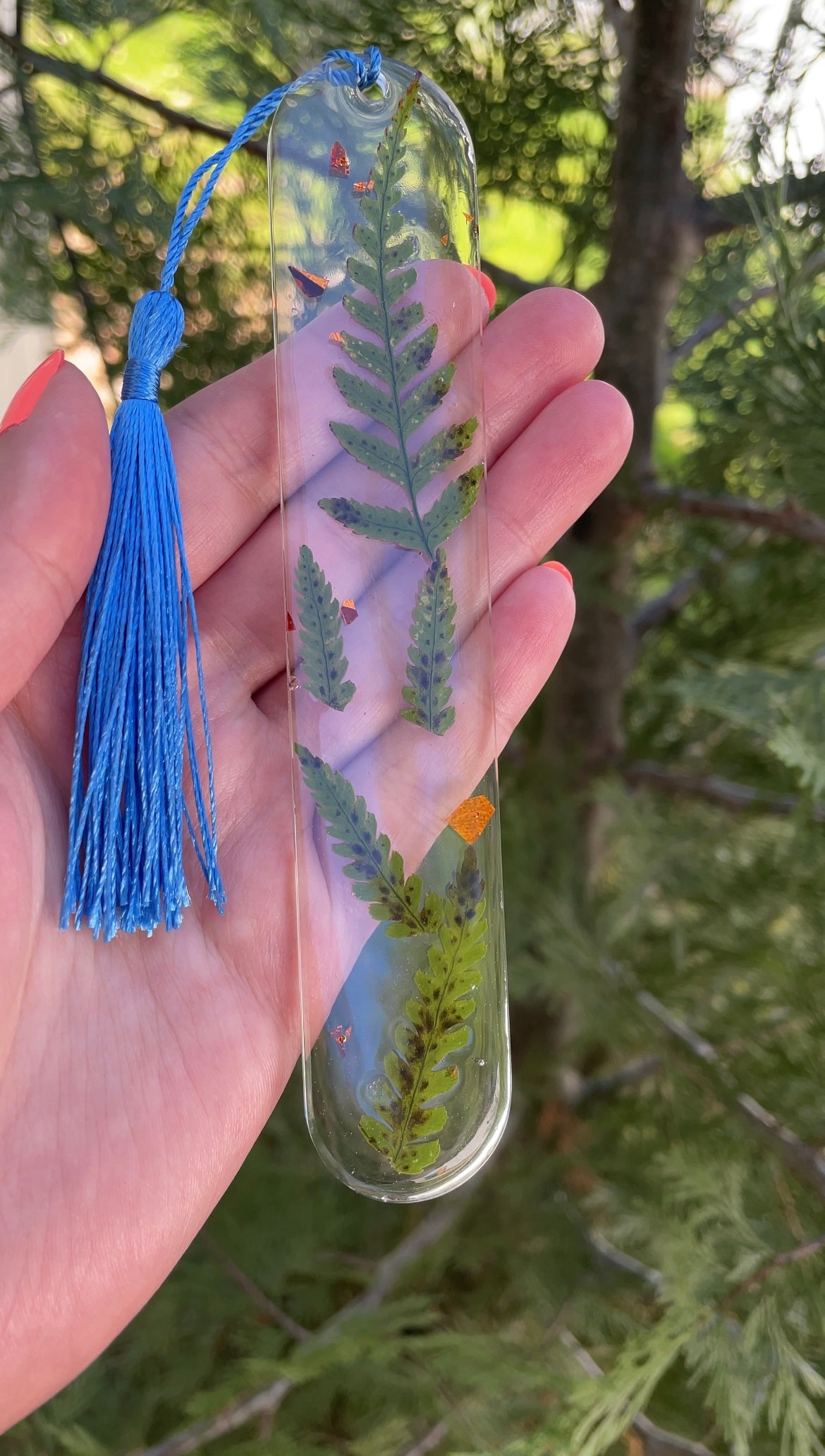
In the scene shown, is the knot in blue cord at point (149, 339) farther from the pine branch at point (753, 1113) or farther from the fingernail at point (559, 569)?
the pine branch at point (753, 1113)

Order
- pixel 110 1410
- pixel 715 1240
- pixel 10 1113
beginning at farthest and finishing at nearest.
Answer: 1. pixel 110 1410
2. pixel 715 1240
3. pixel 10 1113

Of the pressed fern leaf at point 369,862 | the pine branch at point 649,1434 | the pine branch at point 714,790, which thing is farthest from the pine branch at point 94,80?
the pine branch at point 649,1434

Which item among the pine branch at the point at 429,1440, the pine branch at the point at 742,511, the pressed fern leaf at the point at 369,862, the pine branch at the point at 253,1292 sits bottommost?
the pine branch at the point at 253,1292

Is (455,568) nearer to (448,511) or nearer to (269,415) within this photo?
(448,511)

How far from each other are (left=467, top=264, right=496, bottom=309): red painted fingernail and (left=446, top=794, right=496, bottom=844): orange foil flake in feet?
1.32

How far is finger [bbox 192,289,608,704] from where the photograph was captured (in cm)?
78

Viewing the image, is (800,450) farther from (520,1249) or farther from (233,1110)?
(520,1249)

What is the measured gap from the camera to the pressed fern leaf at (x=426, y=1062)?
73cm

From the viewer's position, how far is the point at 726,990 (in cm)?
88

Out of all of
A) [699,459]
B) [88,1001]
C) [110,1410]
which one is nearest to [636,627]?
[699,459]

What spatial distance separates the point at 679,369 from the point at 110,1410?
1.03m

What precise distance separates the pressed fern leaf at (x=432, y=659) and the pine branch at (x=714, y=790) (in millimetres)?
267

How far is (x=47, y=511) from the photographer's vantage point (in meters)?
0.65

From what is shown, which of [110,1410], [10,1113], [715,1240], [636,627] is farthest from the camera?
[636,627]
